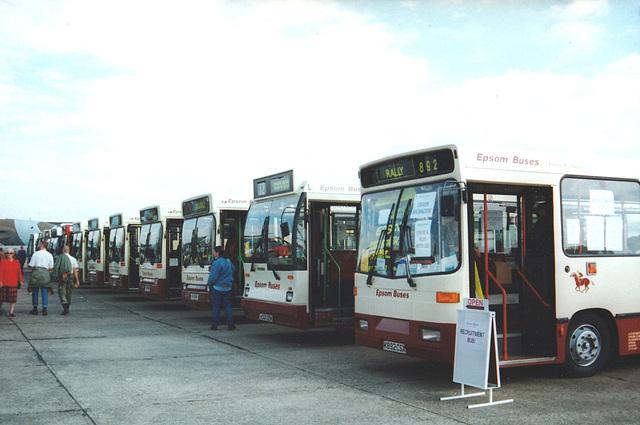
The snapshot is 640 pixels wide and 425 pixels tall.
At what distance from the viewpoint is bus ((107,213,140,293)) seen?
74.6 feet

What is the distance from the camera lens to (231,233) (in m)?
15.6

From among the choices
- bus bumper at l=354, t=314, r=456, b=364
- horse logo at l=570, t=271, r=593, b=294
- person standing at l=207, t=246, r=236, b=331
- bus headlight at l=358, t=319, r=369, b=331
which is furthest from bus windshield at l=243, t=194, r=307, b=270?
horse logo at l=570, t=271, r=593, b=294

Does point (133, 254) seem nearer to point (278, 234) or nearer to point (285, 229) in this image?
point (278, 234)

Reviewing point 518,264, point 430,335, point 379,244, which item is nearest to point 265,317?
point 379,244

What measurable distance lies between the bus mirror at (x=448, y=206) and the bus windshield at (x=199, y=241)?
888 cm

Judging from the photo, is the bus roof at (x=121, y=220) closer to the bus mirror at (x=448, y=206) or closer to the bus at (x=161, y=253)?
the bus at (x=161, y=253)

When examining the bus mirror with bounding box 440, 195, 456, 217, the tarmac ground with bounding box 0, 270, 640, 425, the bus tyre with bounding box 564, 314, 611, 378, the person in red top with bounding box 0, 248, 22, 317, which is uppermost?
the bus mirror with bounding box 440, 195, 456, 217

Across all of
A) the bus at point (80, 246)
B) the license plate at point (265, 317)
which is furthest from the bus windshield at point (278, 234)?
the bus at point (80, 246)

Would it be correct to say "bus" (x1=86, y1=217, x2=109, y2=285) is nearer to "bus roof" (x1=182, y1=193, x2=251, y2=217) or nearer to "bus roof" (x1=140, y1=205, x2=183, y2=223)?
"bus roof" (x1=140, y1=205, x2=183, y2=223)

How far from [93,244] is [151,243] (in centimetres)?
1003

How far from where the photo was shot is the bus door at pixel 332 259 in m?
11.3

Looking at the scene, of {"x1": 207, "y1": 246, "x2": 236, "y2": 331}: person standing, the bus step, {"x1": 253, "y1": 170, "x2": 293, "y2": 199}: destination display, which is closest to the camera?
the bus step

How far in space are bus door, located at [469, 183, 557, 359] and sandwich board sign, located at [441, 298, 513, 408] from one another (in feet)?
1.59

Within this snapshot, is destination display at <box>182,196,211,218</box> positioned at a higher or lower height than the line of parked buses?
higher
